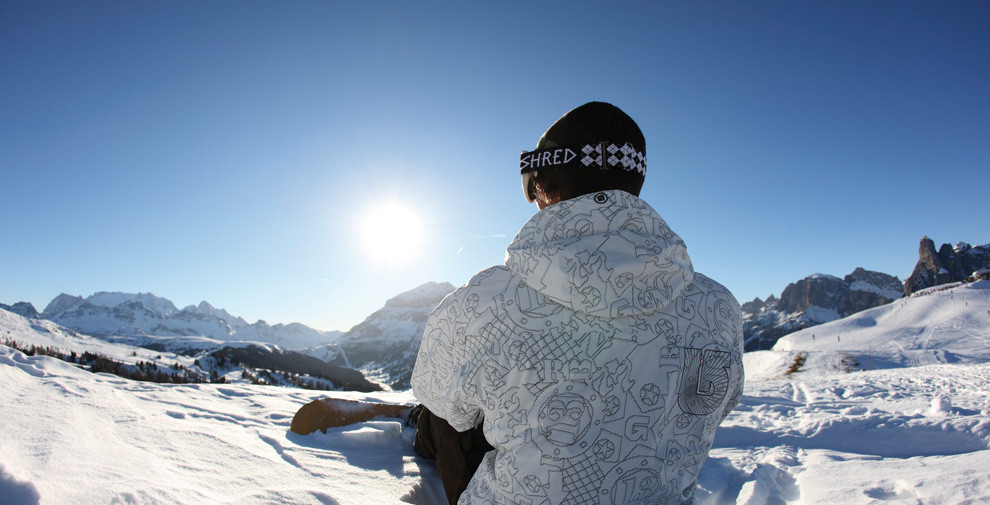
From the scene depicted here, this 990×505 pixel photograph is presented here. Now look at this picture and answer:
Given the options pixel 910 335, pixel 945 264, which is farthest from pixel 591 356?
pixel 945 264

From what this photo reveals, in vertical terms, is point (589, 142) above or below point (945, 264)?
below

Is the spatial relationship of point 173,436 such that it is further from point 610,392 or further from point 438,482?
point 610,392

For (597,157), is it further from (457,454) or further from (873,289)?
(873,289)

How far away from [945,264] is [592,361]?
207 meters

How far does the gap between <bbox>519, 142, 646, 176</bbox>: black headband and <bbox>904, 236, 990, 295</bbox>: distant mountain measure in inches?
7760

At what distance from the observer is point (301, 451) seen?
3.02 m

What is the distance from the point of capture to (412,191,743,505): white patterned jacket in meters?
1.45

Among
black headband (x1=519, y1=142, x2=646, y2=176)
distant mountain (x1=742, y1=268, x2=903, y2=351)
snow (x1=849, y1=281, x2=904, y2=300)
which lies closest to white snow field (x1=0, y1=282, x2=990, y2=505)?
black headband (x1=519, y1=142, x2=646, y2=176)

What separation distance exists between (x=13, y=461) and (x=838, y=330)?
49.2 meters

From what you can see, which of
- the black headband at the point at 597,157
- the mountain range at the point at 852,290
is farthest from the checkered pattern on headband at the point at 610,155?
the mountain range at the point at 852,290

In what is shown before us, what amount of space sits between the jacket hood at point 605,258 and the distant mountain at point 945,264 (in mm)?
197244

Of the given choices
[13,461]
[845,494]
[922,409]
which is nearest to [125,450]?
[13,461]

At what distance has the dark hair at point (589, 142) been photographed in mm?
1786

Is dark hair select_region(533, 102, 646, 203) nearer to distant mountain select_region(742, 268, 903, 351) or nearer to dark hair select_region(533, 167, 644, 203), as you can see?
dark hair select_region(533, 167, 644, 203)
